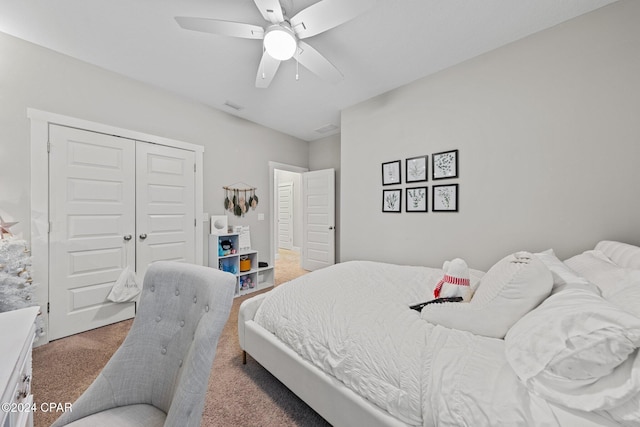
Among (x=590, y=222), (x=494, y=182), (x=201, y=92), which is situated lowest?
(x=590, y=222)

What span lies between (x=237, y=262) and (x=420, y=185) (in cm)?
271

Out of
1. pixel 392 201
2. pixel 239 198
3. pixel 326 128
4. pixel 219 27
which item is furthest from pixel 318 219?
pixel 219 27

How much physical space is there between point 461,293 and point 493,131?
68.0 inches

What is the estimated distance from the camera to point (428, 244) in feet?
8.95

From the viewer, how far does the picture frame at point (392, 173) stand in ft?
9.70

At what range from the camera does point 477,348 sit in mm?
1001

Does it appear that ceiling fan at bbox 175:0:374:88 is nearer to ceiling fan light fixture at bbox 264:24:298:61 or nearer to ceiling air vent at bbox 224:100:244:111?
ceiling fan light fixture at bbox 264:24:298:61

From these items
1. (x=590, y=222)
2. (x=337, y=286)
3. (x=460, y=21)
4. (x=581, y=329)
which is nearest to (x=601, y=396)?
(x=581, y=329)

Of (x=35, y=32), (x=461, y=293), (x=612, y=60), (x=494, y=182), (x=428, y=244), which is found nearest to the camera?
(x=461, y=293)

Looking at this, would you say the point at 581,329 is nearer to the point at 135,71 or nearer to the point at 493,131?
the point at 493,131

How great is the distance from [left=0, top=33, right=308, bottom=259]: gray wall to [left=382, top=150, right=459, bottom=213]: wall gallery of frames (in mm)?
2121

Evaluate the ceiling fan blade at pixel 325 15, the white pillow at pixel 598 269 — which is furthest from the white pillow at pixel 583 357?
the ceiling fan blade at pixel 325 15

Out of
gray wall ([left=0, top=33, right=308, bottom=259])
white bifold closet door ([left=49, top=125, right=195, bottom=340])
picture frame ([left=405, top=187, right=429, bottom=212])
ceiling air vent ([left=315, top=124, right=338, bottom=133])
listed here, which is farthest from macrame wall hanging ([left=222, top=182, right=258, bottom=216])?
picture frame ([left=405, top=187, right=429, bottom=212])

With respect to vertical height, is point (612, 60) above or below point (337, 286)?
above
